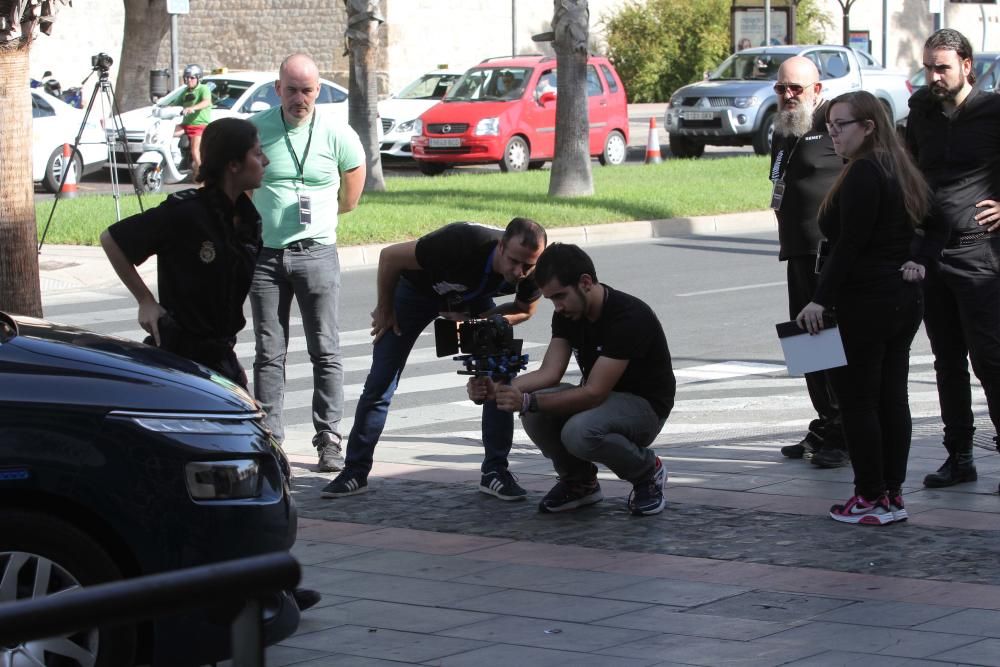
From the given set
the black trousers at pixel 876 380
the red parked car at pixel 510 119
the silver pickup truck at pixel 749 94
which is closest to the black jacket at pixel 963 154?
the black trousers at pixel 876 380

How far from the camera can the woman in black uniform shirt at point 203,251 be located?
562 centimetres

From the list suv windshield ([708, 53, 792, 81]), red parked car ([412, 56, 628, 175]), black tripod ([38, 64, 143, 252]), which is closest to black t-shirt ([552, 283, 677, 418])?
black tripod ([38, 64, 143, 252])

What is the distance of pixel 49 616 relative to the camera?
1.85 m

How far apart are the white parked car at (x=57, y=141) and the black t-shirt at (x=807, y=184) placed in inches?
684

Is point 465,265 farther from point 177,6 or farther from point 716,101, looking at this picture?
point 716,101

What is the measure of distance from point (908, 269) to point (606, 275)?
9.12 metres

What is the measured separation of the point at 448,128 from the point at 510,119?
104cm

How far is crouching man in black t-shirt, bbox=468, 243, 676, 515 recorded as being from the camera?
6.47m

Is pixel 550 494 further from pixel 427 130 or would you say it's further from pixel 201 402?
pixel 427 130

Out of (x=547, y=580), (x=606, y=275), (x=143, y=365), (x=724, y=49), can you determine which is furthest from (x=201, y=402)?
(x=724, y=49)

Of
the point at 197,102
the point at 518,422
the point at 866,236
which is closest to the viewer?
the point at 866,236

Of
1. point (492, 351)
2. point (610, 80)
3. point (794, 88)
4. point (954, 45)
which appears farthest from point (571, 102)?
point (492, 351)

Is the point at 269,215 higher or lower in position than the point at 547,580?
higher

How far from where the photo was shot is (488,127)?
26.1 metres
